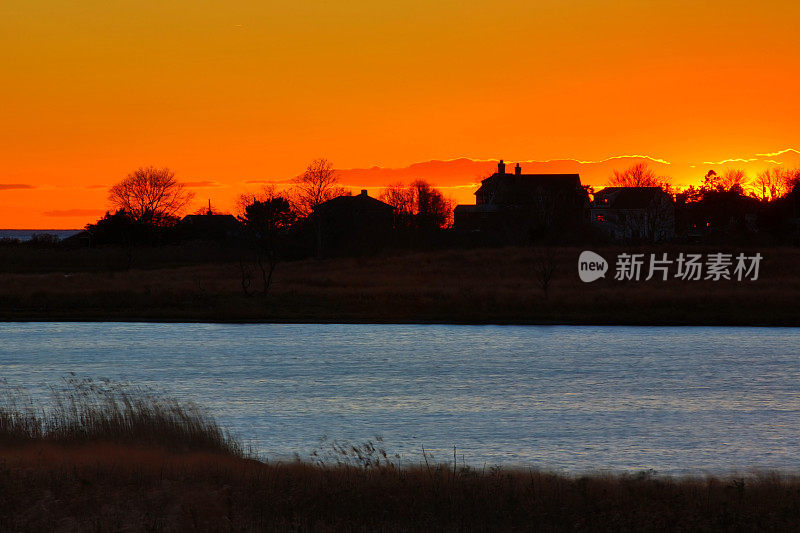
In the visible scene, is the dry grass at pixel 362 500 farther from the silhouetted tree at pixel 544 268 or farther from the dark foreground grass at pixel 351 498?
the silhouetted tree at pixel 544 268

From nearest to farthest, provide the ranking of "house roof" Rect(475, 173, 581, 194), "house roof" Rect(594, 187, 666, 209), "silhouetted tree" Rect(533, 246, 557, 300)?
"silhouetted tree" Rect(533, 246, 557, 300), "house roof" Rect(594, 187, 666, 209), "house roof" Rect(475, 173, 581, 194)

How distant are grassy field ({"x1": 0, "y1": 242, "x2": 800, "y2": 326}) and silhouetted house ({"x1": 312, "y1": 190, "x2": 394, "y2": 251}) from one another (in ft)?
129

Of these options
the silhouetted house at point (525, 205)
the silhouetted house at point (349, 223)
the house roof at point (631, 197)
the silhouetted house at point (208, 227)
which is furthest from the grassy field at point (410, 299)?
the house roof at point (631, 197)

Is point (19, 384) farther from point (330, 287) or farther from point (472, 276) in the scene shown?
point (472, 276)

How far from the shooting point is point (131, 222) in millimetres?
116062

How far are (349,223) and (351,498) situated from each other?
351ft

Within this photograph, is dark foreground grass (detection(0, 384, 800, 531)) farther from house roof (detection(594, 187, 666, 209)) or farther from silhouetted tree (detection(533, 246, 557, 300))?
house roof (detection(594, 187, 666, 209))

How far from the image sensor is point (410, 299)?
5359cm

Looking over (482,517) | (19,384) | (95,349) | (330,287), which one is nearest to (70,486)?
(482,517)

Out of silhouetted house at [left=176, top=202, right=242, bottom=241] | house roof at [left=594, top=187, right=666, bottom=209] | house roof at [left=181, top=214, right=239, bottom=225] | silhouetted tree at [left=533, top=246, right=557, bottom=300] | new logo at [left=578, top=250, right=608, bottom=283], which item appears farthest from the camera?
house roof at [left=181, top=214, right=239, bottom=225]

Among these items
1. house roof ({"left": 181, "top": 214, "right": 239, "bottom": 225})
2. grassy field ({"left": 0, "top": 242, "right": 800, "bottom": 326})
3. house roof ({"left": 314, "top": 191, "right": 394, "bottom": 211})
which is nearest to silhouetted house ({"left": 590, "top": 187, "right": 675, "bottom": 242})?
house roof ({"left": 314, "top": 191, "right": 394, "bottom": 211})

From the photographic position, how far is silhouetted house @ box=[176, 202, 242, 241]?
126562 mm

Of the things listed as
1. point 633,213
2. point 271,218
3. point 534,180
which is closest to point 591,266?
point 271,218

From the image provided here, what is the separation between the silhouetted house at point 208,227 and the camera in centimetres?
12656
